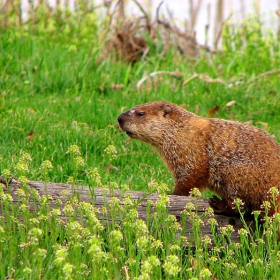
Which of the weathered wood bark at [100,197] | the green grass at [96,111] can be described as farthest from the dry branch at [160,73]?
the weathered wood bark at [100,197]

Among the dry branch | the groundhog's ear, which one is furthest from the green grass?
the groundhog's ear

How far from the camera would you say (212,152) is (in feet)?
17.0

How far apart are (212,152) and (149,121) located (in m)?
0.73

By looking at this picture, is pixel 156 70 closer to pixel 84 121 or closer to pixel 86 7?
pixel 84 121

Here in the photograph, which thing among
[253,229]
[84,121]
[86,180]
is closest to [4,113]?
[84,121]

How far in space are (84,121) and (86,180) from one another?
4.04 ft

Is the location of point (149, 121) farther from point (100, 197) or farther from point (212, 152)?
point (100, 197)

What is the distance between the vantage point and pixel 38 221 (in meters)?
4.09

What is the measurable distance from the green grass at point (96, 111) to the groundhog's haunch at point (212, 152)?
0.40 meters

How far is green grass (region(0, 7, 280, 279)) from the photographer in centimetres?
416

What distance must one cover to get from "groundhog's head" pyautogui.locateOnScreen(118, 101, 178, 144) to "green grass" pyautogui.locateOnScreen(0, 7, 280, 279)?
1.49 ft

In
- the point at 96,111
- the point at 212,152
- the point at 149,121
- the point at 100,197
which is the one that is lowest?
the point at 96,111

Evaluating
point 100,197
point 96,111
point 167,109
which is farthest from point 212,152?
point 96,111

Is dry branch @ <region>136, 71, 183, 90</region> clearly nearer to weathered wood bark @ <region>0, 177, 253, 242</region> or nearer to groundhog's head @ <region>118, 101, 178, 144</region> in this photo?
groundhog's head @ <region>118, 101, 178, 144</region>
